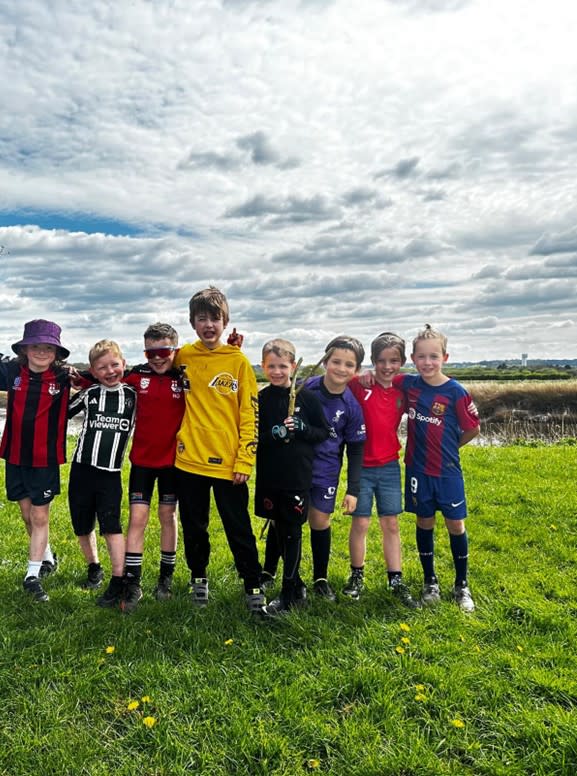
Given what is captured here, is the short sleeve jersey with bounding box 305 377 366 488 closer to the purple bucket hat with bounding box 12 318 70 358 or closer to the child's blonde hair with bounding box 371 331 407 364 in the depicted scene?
the child's blonde hair with bounding box 371 331 407 364

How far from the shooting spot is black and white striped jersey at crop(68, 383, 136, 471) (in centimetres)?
514

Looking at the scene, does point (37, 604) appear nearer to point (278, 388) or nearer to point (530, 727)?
point (278, 388)

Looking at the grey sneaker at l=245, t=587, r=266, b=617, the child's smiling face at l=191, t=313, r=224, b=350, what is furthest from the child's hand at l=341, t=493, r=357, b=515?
the child's smiling face at l=191, t=313, r=224, b=350

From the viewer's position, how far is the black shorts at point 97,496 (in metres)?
5.18

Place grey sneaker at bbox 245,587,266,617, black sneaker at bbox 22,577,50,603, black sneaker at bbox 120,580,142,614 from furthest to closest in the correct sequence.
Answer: black sneaker at bbox 22,577,50,603, black sneaker at bbox 120,580,142,614, grey sneaker at bbox 245,587,266,617

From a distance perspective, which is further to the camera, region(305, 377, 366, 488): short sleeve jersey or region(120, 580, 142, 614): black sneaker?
region(305, 377, 366, 488): short sleeve jersey

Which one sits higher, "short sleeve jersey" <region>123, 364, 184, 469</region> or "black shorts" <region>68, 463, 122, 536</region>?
"short sleeve jersey" <region>123, 364, 184, 469</region>

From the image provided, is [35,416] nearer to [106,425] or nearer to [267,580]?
[106,425]

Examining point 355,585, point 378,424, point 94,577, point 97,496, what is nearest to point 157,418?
point 97,496

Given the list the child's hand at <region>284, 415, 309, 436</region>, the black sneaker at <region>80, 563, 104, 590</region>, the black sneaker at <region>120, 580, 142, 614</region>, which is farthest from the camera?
the black sneaker at <region>80, 563, 104, 590</region>

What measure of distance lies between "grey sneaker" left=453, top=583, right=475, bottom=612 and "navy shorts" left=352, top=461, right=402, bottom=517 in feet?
3.01

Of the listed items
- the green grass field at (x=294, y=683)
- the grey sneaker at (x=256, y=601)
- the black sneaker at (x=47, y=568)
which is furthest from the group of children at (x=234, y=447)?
the black sneaker at (x=47, y=568)

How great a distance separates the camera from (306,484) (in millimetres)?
4887

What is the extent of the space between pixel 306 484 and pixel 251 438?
2.10 feet
